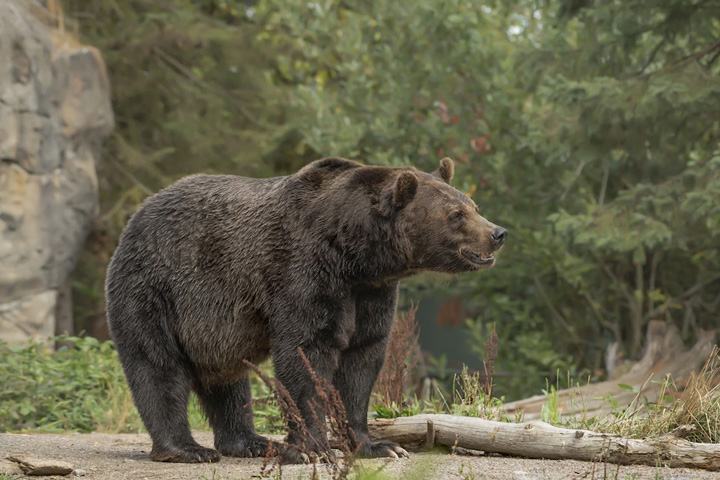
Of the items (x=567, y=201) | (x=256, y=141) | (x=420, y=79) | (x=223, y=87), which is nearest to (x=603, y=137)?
(x=567, y=201)

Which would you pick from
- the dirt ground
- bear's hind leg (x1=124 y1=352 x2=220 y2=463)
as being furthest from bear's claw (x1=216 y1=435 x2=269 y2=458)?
bear's hind leg (x1=124 y1=352 x2=220 y2=463)

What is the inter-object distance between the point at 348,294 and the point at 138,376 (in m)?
1.51

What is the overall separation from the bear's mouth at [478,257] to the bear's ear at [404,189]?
1.42 ft

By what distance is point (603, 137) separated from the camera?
966 cm

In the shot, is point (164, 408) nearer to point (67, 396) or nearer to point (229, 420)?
point (229, 420)

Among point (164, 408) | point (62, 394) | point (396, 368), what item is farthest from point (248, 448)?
point (62, 394)

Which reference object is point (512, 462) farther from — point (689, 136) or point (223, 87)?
point (223, 87)

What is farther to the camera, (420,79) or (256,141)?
(256,141)

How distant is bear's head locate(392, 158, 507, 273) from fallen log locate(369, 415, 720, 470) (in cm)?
94

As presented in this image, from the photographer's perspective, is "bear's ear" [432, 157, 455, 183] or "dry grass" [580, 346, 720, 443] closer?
"dry grass" [580, 346, 720, 443]

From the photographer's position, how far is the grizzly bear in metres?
5.31

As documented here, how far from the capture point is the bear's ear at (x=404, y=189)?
5277 millimetres

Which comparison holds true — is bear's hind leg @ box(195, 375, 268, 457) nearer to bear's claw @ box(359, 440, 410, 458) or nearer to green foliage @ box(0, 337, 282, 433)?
bear's claw @ box(359, 440, 410, 458)

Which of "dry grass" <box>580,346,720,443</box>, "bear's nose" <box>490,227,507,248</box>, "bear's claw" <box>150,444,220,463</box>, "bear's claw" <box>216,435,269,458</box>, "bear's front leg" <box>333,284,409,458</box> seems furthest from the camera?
"bear's claw" <box>216,435,269,458</box>
